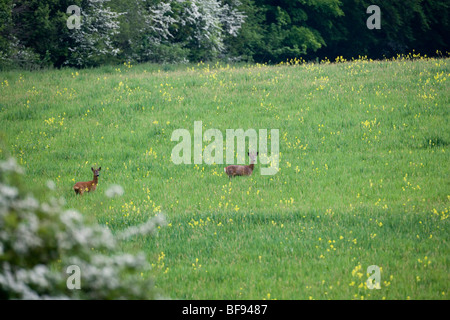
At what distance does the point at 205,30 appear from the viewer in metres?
33.1

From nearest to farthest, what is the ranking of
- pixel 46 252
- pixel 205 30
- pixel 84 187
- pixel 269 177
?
1. pixel 46 252
2. pixel 84 187
3. pixel 269 177
4. pixel 205 30

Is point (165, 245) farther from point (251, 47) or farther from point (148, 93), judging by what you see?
point (251, 47)

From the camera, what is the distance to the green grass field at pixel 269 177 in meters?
7.89

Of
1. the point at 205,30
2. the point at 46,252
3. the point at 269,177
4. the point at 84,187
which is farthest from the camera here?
the point at 205,30

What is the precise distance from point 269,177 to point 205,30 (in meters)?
22.3

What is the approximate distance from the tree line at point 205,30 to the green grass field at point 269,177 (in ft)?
12.2

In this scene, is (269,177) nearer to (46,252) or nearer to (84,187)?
(84,187)

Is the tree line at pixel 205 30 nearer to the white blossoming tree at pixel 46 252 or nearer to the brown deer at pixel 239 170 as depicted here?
the brown deer at pixel 239 170

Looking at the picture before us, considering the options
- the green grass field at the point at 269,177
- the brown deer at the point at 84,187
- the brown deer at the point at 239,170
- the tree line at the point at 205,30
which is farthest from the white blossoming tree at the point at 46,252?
the tree line at the point at 205,30

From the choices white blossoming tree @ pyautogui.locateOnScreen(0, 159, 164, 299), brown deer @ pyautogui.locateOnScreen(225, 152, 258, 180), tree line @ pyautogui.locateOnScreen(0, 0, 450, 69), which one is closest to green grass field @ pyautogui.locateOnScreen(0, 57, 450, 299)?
brown deer @ pyautogui.locateOnScreen(225, 152, 258, 180)

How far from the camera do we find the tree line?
27.0 m

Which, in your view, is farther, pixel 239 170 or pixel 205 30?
pixel 205 30

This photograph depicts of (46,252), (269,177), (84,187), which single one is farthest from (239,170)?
(46,252)

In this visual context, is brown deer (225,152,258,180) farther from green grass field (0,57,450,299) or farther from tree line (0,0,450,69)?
tree line (0,0,450,69)
